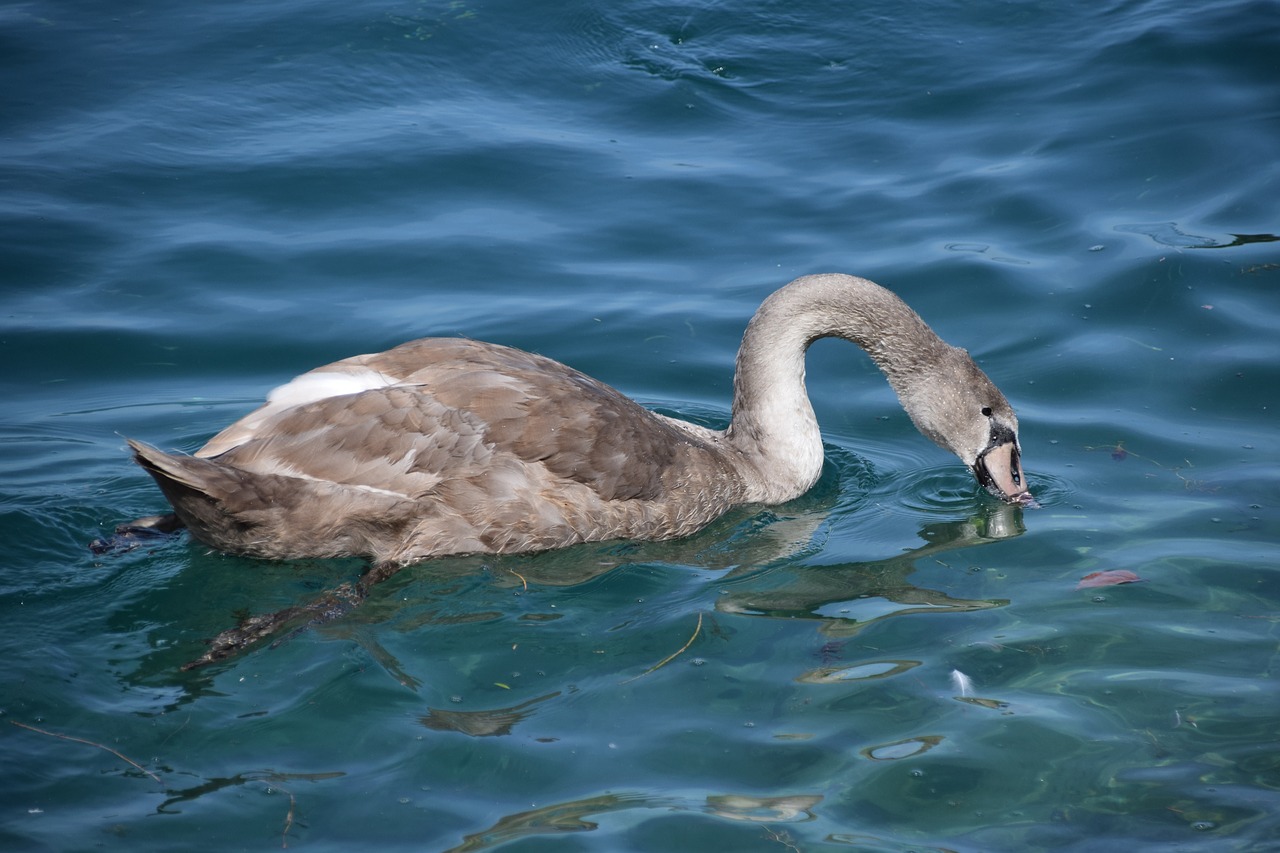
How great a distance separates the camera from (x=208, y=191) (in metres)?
10.3

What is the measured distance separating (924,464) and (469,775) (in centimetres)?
383

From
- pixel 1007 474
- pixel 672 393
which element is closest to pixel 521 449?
pixel 672 393

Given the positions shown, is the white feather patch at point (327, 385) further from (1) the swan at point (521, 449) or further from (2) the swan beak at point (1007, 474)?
(2) the swan beak at point (1007, 474)

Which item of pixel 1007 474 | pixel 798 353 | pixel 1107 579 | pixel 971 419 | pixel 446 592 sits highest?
pixel 798 353

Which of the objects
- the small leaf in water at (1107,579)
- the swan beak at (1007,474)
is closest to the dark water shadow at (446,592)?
the swan beak at (1007,474)

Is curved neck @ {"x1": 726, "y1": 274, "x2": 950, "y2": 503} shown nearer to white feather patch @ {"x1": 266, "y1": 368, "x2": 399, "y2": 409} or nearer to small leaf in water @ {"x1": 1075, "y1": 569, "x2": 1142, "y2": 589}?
small leaf in water @ {"x1": 1075, "y1": 569, "x2": 1142, "y2": 589}

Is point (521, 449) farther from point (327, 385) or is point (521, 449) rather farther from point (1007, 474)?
point (1007, 474)

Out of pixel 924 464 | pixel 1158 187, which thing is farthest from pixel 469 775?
pixel 1158 187

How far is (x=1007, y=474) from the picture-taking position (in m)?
7.05

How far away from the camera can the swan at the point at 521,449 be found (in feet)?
19.8

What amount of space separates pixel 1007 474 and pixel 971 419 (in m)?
0.35

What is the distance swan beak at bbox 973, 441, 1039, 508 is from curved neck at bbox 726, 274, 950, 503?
0.62 meters

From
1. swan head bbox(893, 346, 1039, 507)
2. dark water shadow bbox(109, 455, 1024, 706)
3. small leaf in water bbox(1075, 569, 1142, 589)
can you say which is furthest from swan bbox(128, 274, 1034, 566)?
small leaf in water bbox(1075, 569, 1142, 589)

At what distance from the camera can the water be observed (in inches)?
188
